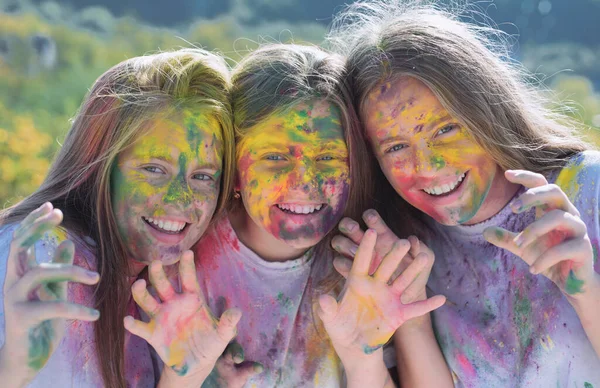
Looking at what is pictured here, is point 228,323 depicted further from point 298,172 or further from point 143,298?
point 298,172

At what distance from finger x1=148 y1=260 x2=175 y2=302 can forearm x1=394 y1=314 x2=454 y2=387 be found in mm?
952

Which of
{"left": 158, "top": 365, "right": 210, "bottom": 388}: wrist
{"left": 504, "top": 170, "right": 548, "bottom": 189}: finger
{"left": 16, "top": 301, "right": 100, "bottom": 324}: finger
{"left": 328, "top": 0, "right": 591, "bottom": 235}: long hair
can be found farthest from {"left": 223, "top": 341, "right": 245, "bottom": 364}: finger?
{"left": 504, "top": 170, "right": 548, "bottom": 189}: finger

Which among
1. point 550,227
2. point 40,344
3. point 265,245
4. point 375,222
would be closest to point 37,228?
point 40,344

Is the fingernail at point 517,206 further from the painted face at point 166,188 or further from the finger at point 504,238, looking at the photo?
the painted face at point 166,188

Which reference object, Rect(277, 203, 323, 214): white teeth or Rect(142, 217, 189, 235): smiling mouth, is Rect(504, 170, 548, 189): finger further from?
Rect(142, 217, 189, 235): smiling mouth

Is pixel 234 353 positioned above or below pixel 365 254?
below

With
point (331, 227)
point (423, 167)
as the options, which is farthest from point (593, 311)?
point (331, 227)

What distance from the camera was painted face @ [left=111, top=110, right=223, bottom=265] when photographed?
2367 mm

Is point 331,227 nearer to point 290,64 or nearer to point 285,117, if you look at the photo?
point 285,117

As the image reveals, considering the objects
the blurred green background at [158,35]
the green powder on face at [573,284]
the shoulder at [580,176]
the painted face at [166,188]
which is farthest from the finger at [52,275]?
the blurred green background at [158,35]

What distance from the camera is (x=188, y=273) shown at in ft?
6.98

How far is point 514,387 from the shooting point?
2.42 metres

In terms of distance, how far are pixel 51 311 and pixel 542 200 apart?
140 centimetres

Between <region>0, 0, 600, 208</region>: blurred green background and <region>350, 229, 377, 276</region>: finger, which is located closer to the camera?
<region>350, 229, 377, 276</region>: finger
